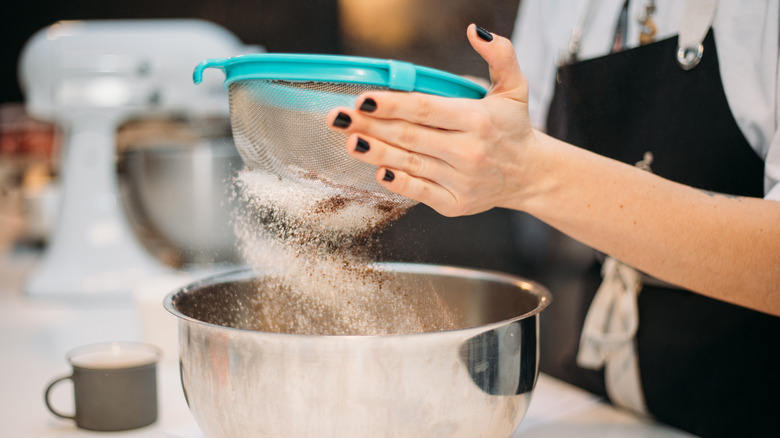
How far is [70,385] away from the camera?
69 centimetres

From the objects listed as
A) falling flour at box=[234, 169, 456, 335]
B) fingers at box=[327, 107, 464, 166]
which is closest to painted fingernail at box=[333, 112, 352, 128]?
fingers at box=[327, 107, 464, 166]

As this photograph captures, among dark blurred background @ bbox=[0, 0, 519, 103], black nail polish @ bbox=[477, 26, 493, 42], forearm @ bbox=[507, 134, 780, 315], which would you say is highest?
dark blurred background @ bbox=[0, 0, 519, 103]

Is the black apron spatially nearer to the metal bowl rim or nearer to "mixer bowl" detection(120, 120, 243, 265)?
the metal bowl rim

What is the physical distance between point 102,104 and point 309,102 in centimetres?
72

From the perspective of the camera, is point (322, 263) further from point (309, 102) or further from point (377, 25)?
point (377, 25)

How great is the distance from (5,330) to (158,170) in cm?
38

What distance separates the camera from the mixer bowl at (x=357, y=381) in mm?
356

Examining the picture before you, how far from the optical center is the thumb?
37cm

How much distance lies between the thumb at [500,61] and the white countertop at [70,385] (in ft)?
1.04

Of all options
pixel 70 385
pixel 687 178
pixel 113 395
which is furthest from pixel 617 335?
pixel 70 385

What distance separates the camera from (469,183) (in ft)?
1.28

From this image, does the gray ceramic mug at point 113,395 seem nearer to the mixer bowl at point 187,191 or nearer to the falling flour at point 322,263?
the falling flour at point 322,263

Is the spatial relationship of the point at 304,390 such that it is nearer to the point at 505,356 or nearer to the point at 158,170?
the point at 505,356

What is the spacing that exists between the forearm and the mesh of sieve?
0.38 ft
